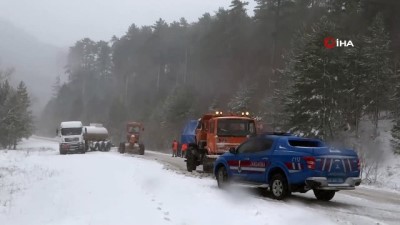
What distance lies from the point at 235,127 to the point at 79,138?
2627cm

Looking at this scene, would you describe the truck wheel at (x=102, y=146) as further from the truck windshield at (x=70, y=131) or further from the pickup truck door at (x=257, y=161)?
the pickup truck door at (x=257, y=161)

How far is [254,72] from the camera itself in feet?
211

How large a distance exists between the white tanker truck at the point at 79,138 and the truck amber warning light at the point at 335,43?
2412 cm

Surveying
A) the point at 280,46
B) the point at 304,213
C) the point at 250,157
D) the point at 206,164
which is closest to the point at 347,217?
the point at 304,213

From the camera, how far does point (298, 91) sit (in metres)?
30.0

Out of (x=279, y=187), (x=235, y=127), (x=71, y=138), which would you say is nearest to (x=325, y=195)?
(x=279, y=187)

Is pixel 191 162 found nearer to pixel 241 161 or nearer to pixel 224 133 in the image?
pixel 224 133

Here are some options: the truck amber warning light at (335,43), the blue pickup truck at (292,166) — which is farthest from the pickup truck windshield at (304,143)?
the truck amber warning light at (335,43)

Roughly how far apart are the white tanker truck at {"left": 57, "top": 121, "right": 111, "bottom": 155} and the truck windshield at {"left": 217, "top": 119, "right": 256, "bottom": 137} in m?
25.9

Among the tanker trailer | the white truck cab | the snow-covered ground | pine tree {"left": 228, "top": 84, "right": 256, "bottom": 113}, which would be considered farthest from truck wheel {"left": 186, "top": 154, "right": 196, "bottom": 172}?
the tanker trailer

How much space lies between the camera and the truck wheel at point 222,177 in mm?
14422

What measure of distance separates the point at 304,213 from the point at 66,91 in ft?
436

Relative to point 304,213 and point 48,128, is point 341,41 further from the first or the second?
point 48,128

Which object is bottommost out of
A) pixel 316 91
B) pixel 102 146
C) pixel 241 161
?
pixel 102 146
